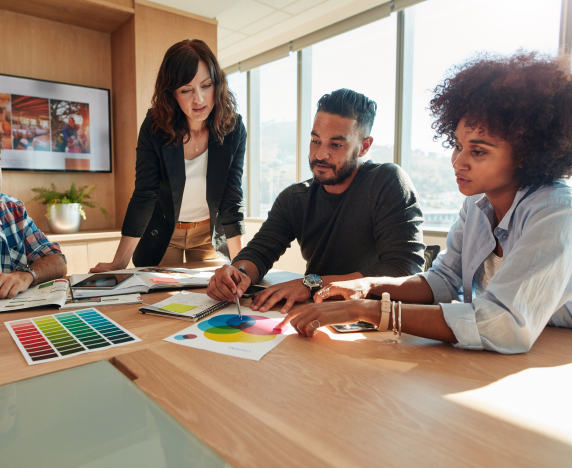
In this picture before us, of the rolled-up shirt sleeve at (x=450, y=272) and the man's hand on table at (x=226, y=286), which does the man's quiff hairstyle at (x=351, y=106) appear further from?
the man's hand on table at (x=226, y=286)

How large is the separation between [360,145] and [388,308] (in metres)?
0.91

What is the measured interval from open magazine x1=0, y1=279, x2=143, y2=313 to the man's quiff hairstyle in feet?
3.26

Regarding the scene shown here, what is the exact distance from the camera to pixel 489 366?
2.52ft

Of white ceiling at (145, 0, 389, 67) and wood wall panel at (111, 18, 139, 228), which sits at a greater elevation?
white ceiling at (145, 0, 389, 67)

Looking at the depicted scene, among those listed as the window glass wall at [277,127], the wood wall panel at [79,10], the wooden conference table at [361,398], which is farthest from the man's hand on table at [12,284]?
the window glass wall at [277,127]

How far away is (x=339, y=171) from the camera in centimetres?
161

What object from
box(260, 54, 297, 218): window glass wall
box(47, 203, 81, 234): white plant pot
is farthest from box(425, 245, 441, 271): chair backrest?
box(260, 54, 297, 218): window glass wall

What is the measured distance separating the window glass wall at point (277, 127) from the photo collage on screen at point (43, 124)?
2.28 meters

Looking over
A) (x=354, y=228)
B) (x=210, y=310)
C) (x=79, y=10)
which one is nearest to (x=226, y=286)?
(x=210, y=310)

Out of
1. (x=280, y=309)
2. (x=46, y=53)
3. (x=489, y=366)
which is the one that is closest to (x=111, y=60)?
(x=46, y=53)

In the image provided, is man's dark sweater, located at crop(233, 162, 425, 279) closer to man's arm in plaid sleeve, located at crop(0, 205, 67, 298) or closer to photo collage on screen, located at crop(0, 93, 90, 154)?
man's arm in plaid sleeve, located at crop(0, 205, 67, 298)

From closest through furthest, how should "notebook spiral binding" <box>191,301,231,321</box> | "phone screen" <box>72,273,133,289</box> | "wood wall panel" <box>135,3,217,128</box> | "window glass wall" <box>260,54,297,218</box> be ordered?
"notebook spiral binding" <box>191,301,231,321</box> < "phone screen" <box>72,273,133,289</box> < "wood wall panel" <box>135,3,217,128</box> < "window glass wall" <box>260,54,297,218</box>

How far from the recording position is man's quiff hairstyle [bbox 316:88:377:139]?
5.20 ft

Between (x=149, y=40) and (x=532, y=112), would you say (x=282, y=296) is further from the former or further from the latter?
(x=149, y=40)
